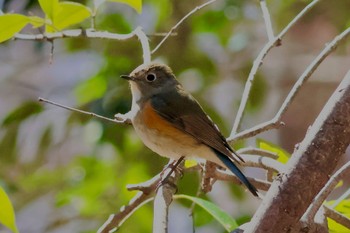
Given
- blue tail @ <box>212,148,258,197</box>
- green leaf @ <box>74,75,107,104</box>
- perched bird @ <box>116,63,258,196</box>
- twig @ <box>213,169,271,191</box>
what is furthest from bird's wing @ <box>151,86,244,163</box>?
green leaf @ <box>74,75,107,104</box>

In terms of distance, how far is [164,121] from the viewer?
110 inches

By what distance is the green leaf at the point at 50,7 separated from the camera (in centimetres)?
234

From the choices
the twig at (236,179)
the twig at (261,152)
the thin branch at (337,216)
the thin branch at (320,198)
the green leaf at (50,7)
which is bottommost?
the twig at (236,179)

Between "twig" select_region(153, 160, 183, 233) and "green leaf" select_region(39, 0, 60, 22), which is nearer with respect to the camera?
"twig" select_region(153, 160, 183, 233)

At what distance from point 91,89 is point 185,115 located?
0.93 metres

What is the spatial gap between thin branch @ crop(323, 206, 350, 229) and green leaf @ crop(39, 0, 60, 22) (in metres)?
0.95

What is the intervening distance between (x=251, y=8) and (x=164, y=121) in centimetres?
143

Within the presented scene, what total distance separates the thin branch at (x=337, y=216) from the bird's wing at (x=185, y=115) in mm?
642

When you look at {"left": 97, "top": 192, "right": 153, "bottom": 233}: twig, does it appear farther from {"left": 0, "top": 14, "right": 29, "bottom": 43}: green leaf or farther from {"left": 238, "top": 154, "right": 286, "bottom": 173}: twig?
{"left": 0, "top": 14, "right": 29, "bottom": 43}: green leaf

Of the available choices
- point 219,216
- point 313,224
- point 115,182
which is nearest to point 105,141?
point 115,182

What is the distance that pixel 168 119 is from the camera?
9.24 feet

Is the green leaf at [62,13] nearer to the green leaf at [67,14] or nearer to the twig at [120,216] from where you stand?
the green leaf at [67,14]

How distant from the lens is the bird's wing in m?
2.70

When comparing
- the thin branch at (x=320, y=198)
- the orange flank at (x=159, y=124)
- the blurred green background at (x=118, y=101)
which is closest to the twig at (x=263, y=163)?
the thin branch at (x=320, y=198)
